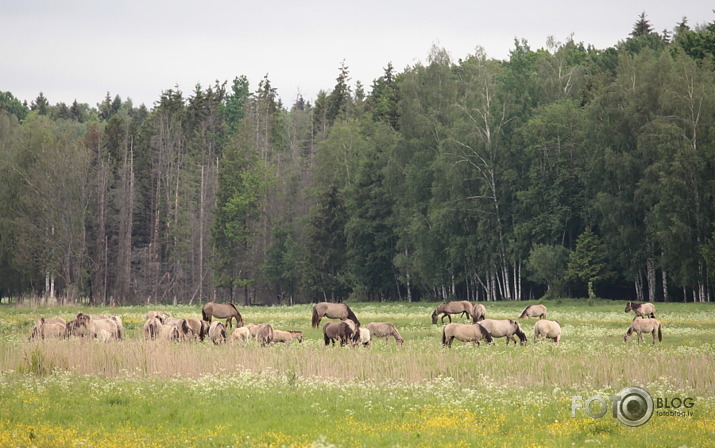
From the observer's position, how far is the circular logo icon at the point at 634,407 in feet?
56.2

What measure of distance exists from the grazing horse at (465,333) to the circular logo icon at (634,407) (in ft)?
41.0

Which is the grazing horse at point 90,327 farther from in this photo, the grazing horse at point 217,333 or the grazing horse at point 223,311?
the grazing horse at point 223,311

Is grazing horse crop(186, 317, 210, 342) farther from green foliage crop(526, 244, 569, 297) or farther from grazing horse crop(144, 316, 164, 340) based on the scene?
green foliage crop(526, 244, 569, 297)

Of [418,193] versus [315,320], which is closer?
[315,320]

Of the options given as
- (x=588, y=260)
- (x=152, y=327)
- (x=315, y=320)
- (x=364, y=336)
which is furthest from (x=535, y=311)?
(x=152, y=327)

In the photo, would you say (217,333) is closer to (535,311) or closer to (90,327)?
(90,327)

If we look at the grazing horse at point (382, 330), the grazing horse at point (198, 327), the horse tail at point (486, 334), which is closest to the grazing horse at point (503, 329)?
the horse tail at point (486, 334)

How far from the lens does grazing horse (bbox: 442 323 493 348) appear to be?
31281 millimetres

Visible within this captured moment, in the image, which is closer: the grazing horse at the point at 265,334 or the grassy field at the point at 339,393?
the grassy field at the point at 339,393

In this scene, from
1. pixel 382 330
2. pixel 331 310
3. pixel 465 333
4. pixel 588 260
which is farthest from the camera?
pixel 588 260

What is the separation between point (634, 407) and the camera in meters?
18.0

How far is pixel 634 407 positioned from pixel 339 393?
21.5 feet

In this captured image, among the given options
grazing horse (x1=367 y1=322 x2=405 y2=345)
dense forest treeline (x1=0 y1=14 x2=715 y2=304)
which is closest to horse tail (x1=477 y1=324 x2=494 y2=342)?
grazing horse (x1=367 y1=322 x2=405 y2=345)

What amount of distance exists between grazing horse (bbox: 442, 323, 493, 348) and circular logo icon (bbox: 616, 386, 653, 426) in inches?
492
